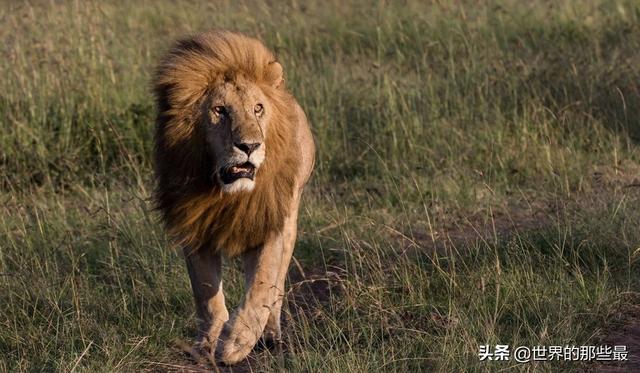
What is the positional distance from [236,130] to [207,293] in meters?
0.66

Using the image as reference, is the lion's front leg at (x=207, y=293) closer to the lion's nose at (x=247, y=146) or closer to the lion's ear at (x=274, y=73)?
the lion's nose at (x=247, y=146)

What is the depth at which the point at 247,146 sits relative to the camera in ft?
13.1

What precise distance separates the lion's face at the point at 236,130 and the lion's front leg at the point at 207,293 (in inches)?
13.3

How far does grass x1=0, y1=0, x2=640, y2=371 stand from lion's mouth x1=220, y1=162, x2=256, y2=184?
57 cm

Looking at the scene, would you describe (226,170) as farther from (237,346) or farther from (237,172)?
(237,346)

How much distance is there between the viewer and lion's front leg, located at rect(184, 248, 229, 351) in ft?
14.1

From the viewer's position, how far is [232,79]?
13.9 ft

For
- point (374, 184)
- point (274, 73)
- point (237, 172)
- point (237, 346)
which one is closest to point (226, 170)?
point (237, 172)

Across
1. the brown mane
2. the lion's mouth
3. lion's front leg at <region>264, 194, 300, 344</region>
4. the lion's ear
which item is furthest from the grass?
the lion's ear

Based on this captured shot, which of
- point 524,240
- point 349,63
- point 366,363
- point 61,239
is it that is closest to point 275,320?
point 366,363

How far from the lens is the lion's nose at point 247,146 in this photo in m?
3.99

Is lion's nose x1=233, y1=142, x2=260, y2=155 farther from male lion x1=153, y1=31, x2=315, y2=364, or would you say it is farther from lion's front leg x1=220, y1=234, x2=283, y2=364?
lion's front leg x1=220, y1=234, x2=283, y2=364

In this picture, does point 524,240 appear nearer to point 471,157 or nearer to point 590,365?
point 590,365

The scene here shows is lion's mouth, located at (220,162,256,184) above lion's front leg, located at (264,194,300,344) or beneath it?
above
